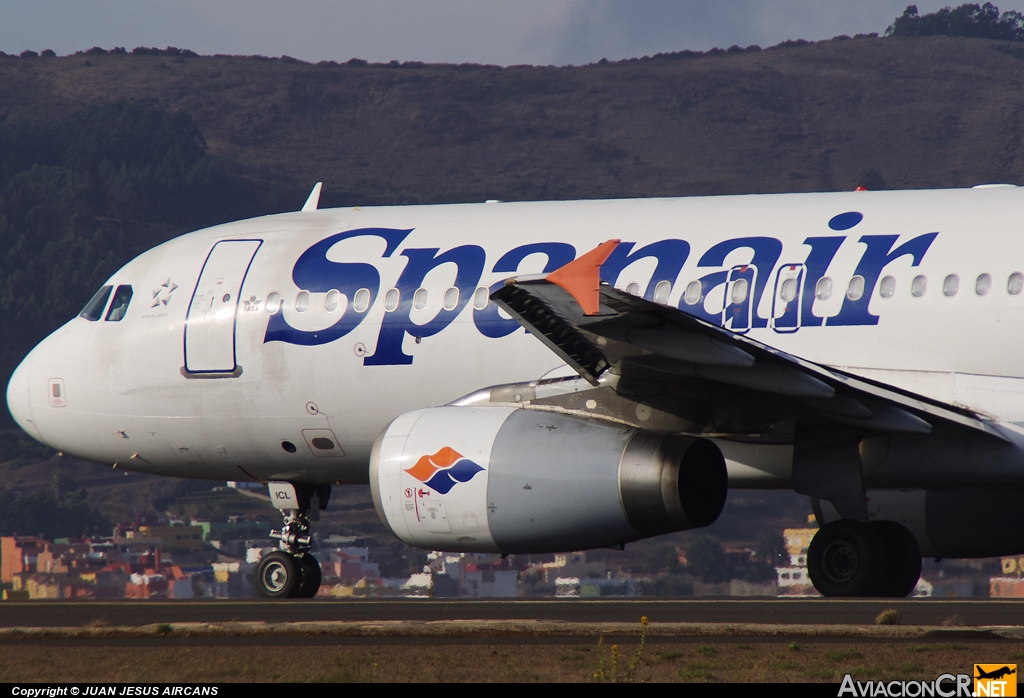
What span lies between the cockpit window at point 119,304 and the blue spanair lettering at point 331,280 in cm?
238

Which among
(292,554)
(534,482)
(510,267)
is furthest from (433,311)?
(292,554)

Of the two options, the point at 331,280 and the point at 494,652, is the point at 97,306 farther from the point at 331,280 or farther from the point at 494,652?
the point at 494,652

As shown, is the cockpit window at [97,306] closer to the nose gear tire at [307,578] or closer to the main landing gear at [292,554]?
the main landing gear at [292,554]

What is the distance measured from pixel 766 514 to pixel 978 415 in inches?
4788

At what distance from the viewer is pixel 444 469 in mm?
13992

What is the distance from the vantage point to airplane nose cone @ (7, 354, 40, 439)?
18969 millimetres

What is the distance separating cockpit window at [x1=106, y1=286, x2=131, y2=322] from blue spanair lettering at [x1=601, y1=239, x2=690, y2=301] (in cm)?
652

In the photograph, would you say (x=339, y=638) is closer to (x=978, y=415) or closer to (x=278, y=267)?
(x=978, y=415)

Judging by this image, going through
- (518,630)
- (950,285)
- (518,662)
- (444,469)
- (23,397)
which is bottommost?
(518,662)

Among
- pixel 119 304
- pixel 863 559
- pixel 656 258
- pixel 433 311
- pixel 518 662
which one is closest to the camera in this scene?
pixel 518 662

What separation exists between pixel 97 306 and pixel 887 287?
10036 millimetres

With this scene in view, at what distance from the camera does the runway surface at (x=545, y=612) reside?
39.2ft

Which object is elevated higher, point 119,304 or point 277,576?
point 119,304

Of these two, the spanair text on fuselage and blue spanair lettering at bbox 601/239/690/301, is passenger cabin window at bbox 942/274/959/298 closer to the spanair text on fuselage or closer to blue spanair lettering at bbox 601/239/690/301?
the spanair text on fuselage
